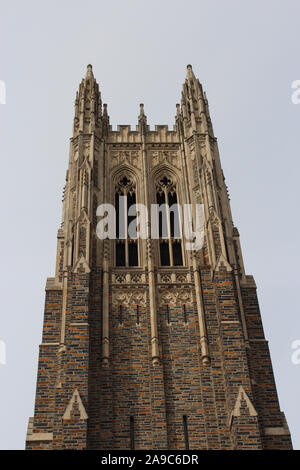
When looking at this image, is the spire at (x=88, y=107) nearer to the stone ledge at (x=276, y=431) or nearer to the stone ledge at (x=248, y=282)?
the stone ledge at (x=248, y=282)

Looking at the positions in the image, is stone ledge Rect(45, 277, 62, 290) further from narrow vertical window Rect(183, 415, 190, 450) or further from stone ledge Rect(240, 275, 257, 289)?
stone ledge Rect(240, 275, 257, 289)

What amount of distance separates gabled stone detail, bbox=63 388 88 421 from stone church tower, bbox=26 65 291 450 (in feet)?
0.10

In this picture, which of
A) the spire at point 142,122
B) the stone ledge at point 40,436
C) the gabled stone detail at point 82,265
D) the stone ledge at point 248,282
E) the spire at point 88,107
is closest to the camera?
the stone ledge at point 40,436

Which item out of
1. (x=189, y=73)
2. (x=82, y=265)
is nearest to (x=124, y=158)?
(x=189, y=73)

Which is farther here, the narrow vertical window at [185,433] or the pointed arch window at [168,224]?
the pointed arch window at [168,224]

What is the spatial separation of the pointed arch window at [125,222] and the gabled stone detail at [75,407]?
6.90m

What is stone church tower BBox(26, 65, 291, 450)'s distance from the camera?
21.3m

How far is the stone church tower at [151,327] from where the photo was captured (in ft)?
70.0

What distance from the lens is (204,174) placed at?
28.3 metres

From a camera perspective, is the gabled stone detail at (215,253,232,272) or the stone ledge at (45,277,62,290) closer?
the gabled stone detail at (215,253,232,272)

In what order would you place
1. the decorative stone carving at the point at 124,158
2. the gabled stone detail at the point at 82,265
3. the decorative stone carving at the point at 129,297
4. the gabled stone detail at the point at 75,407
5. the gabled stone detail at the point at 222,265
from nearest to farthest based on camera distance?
the gabled stone detail at the point at 75,407 < the gabled stone detail at the point at 82,265 < the gabled stone detail at the point at 222,265 < the decorative stone carving at the point at 129,297 < the decorative stone carving at the point at 124,158

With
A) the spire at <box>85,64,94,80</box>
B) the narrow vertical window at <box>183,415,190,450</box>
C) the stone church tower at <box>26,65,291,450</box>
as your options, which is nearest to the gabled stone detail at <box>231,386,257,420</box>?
the stone church tower at <box>26,65,291,450</box>

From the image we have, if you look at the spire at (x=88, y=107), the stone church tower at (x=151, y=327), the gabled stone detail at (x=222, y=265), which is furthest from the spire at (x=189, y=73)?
the gabled stone detail at (x=222, y=265)

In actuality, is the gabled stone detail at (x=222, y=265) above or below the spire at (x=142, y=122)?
below
